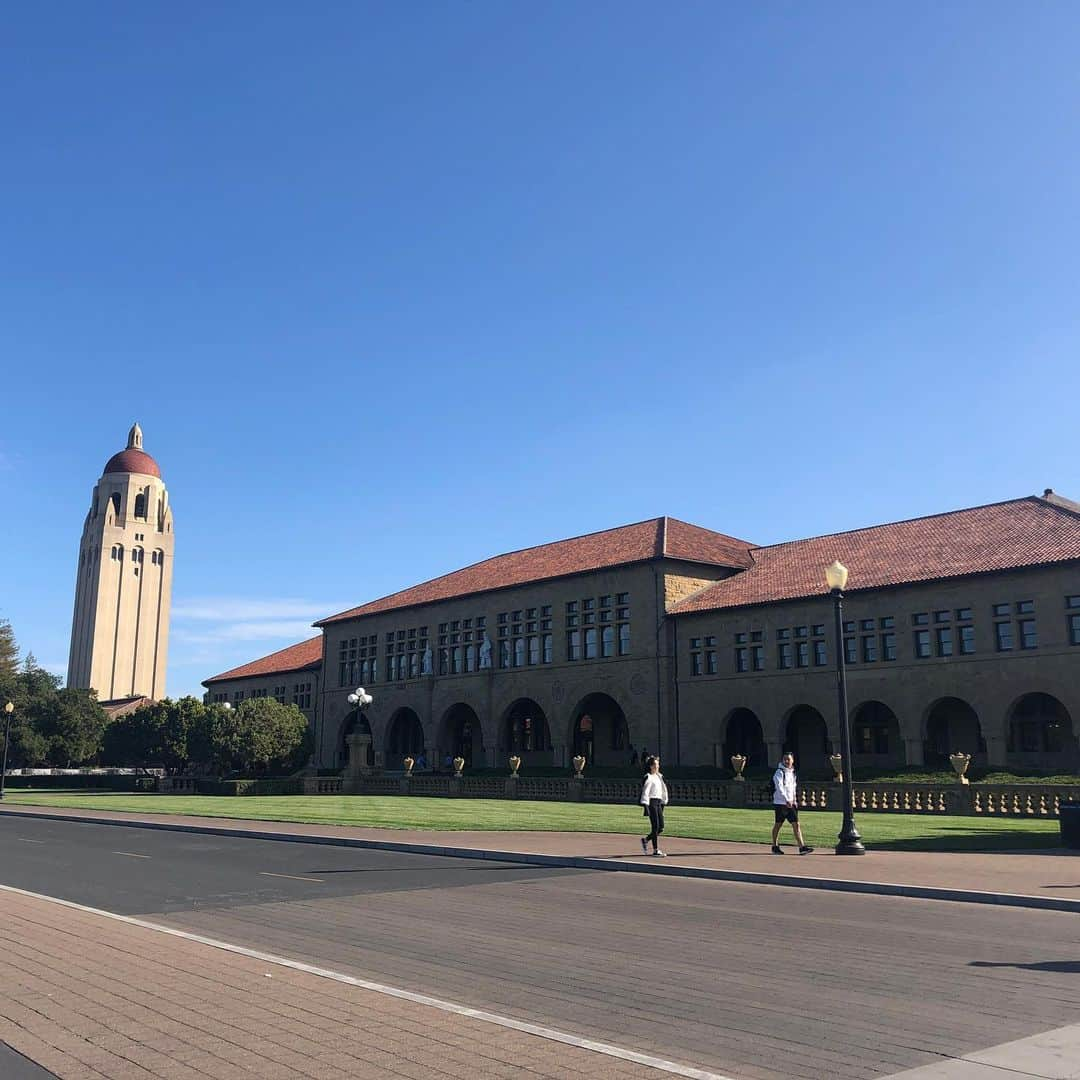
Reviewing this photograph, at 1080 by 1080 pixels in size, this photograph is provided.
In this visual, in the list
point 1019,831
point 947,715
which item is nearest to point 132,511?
point 947,715

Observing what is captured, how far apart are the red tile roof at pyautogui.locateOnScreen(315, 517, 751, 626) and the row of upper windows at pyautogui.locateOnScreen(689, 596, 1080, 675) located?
596 cm

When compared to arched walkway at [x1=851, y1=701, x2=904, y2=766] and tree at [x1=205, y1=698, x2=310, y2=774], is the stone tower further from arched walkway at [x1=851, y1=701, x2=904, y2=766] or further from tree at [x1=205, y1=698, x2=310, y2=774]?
arched walkway at [x1=851, y1=701, x2=904, y2=766]

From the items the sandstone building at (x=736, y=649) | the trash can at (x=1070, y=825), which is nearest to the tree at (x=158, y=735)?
the sandstone building at (x=736, y=649)

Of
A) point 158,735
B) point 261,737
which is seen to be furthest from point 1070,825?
point 158,735

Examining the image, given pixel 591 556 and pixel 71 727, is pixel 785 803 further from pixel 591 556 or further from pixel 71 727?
pixel 71 727

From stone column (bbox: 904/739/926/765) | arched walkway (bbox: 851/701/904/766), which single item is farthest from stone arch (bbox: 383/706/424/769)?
stone column (bbox: 904/739/926/765)

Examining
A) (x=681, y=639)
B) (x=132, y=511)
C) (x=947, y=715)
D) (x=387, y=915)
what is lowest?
(x=387, y=915)

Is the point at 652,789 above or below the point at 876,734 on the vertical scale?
below

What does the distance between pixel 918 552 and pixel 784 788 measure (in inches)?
1180

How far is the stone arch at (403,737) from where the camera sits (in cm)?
7170

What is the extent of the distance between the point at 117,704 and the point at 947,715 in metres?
95.8

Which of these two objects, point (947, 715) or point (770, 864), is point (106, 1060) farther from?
point (947, 715)

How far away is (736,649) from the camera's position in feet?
163

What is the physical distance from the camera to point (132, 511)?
136m
